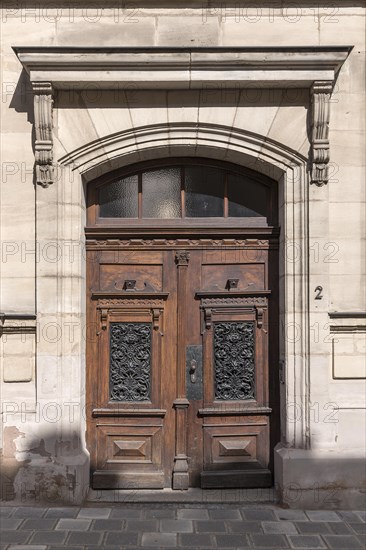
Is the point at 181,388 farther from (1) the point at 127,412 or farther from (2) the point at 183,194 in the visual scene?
(2) the point at 183,194

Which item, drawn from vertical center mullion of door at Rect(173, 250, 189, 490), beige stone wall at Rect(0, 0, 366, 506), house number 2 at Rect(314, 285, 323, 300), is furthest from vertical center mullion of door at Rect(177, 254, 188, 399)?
house number 2 at Rect(314, 285, 323, 300)

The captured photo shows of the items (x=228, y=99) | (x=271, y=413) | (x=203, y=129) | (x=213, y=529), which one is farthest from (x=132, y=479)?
(x=228, y=99)

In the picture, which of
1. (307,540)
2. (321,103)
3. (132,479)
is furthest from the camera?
(132,479)

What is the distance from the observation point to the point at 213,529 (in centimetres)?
499

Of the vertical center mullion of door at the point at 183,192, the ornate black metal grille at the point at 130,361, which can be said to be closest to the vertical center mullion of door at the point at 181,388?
the ornate black metal grille at the point at 130,361

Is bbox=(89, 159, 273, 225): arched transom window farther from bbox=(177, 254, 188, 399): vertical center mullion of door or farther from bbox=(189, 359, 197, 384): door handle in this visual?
bbox=(189, 359, 197, 384): door handle

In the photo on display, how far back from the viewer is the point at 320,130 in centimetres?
550

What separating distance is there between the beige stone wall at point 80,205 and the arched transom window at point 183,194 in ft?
1.36

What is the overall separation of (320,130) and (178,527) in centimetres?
415

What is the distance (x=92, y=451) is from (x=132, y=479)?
1.74ft

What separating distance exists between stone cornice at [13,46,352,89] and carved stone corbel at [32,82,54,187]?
0.12 metres

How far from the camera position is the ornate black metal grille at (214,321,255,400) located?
19.5 ft

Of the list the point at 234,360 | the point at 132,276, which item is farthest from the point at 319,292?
the point at 132,276

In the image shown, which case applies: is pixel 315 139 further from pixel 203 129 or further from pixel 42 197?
pixel 42 197
